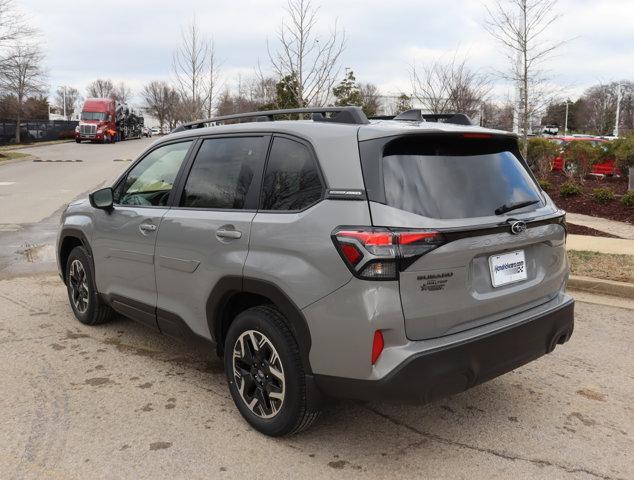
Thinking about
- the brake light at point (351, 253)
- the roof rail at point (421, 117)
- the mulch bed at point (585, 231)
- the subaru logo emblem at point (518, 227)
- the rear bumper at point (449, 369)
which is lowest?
the mulch bed at point (585, 231)

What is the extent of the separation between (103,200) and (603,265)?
572 centimetres

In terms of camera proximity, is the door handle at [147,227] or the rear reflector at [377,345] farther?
the door handle at [147,227]

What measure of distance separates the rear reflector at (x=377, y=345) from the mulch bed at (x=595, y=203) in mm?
10314

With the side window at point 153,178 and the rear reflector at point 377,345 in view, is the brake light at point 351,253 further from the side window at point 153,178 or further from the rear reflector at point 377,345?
the side window at point 153,178

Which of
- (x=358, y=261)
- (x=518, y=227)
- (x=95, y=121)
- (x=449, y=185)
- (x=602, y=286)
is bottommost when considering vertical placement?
(x=602, y=286)

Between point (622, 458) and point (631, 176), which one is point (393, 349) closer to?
point (622, 458)

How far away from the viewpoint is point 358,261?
2688 millimetres

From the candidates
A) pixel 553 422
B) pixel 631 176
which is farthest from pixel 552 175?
pixel 553 422

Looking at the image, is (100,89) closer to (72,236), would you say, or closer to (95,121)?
(95,121)

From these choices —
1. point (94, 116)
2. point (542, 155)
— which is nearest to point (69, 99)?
point (94, 116)

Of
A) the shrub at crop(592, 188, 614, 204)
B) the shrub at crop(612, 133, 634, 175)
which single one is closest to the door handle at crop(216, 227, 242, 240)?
the shrub at crop(592, 188, 614, 204)

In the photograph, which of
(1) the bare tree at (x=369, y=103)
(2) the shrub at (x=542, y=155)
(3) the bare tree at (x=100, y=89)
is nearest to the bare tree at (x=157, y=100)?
(3) the bare tree at (x=100, y=89)

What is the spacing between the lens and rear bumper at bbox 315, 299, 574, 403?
268 cm

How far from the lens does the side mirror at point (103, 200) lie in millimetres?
4594
